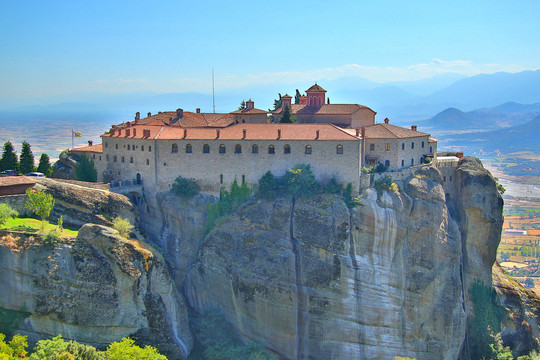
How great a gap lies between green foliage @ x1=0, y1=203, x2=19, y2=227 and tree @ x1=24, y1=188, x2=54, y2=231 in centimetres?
102

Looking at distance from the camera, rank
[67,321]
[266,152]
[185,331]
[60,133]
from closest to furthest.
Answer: [67,321] < [185,331] < [266,152] < [60,133]

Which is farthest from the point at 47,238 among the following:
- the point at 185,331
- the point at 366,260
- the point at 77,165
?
the point at 366,260

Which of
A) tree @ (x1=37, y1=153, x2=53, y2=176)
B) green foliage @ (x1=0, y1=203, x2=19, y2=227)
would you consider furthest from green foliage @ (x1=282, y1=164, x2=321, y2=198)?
A: tree @ (x1=37, y1=153, x2=53, y2=176)

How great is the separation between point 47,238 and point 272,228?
1668 cm

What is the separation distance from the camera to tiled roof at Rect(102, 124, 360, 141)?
4622cm

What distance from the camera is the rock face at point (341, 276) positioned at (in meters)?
42.7

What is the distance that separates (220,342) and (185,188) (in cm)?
1292

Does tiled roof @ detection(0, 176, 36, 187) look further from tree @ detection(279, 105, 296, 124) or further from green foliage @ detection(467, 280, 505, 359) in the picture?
green foliage @ detection(467, 280, 505, 359)

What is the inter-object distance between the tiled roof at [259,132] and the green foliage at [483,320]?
18.0 meters

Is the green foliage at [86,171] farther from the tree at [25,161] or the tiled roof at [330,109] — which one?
the tiled roof at [330,109]

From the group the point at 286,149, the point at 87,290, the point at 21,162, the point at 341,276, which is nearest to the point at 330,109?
the point at 286,149

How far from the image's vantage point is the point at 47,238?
36844 mm

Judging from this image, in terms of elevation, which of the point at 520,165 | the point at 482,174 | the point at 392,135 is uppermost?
the point at 392,135

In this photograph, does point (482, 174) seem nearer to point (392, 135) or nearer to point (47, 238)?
point (392, 135)
